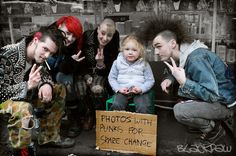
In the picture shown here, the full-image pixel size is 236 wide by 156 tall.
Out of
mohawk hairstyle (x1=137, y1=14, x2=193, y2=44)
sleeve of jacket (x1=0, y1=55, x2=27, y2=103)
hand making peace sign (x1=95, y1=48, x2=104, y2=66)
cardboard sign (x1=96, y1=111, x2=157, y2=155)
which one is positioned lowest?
cardboard sign (x1=96, y1=111, x2=157, y2=155)

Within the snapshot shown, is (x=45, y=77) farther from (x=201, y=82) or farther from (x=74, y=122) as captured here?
(x=201, y=82)

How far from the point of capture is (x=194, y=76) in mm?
2832

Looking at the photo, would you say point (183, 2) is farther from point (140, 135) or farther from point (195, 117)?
point (140, 135)

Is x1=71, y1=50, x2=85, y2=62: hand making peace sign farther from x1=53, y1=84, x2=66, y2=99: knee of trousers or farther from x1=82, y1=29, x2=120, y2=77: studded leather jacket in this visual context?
x1=53, y1=84, x2=66, y2=99: knee of trousers

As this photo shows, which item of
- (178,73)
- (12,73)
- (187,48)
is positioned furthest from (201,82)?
(12,73)

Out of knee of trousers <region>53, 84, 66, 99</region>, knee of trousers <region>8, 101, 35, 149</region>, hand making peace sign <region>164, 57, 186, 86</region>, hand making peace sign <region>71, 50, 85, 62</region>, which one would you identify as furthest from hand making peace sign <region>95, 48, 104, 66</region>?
knee of trousers <region>8, 101, 35, 149</region>

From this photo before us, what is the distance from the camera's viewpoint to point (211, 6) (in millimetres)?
2785

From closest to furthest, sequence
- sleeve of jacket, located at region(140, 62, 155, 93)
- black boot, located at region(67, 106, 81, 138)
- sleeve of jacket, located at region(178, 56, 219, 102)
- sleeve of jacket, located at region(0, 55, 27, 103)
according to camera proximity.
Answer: sleeve of jacket, located at region(178, 56, 219, 102)
sleeve of jacket, located at region(0, 55, 27, 103)
sleeve of jacket, located at region(140, 62, 155, 93)
black boot, located at region(67, 106, 81, 138)

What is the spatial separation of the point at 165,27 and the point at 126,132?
976 millimetres

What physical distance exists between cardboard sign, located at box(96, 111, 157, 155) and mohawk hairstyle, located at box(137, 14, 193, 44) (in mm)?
699

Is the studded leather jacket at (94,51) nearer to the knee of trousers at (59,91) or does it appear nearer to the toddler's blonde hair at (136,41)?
the toddler's blonde hair at (136,41)

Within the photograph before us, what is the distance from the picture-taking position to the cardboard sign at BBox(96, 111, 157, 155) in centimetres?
299

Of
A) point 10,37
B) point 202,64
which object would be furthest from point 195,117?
point 10,37

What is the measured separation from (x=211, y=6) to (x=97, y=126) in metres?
1.42
